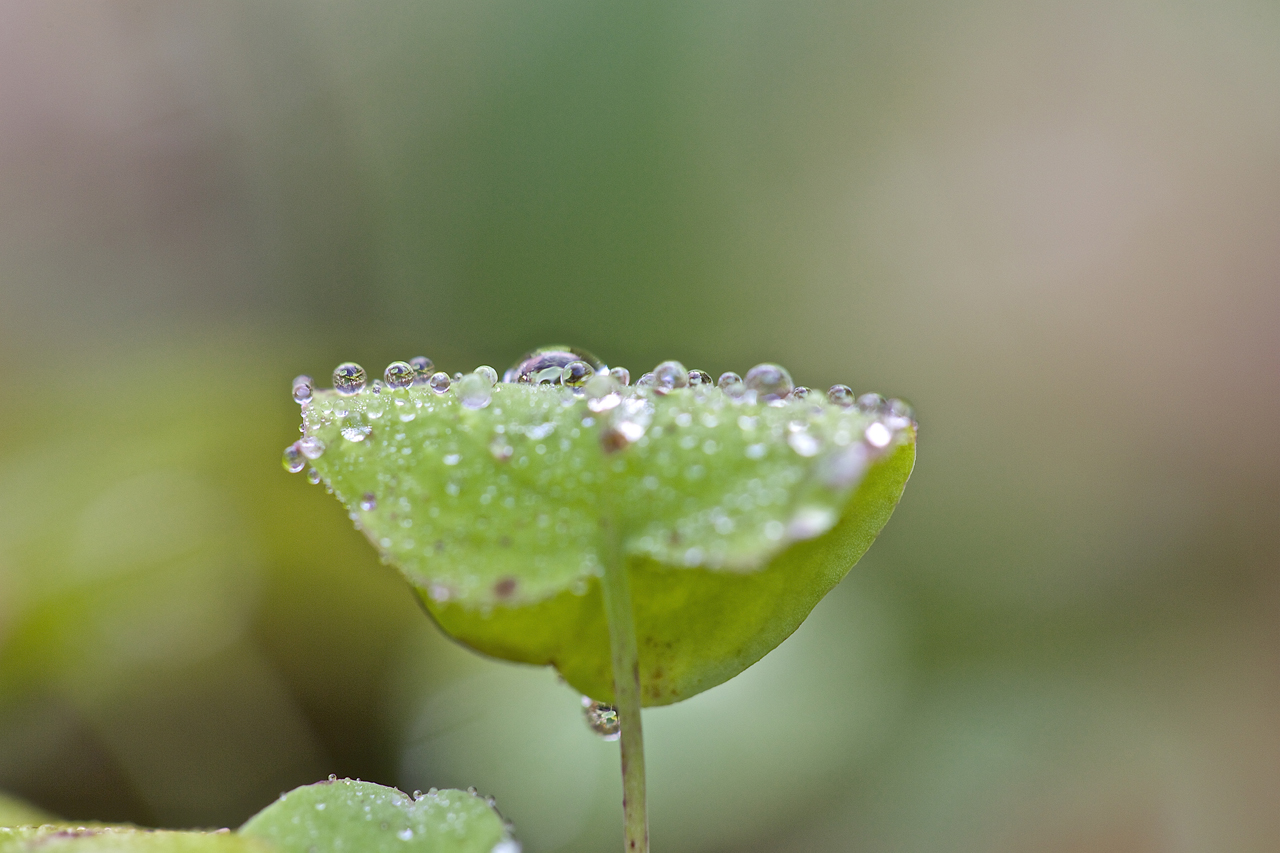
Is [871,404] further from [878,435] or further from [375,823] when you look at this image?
[375,823]

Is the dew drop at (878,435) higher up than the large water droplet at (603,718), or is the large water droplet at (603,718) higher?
the dew drop at (878,435)

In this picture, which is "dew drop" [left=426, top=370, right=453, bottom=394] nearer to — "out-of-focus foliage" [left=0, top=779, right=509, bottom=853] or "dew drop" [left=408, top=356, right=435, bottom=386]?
"dew drop" [left=408, top=356, right=435, bottom=386]

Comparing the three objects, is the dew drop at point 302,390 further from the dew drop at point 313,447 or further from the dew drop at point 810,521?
the dew drop at point 810,521

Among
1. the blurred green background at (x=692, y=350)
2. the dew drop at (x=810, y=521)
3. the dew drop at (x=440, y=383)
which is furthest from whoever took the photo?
the blurred green background at (x=692, y=350)

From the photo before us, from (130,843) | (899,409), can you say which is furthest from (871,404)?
(130,843)

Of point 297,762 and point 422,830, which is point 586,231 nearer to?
point 297,762

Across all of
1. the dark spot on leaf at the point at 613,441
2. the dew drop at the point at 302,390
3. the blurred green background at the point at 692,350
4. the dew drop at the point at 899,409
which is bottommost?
the blurred green background at the point at 692,350

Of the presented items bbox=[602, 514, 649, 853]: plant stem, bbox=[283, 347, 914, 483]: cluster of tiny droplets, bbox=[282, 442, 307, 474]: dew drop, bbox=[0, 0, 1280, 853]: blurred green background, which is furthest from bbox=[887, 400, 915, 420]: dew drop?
bbox=[0, 0, 1280, 853]: blurred green background

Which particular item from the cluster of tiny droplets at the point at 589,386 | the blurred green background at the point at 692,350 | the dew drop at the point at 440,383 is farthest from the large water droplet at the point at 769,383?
the blurred green background at the point at 692,350
